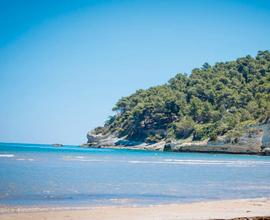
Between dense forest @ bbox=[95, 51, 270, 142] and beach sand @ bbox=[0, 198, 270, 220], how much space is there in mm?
89882

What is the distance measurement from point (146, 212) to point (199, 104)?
421 ft

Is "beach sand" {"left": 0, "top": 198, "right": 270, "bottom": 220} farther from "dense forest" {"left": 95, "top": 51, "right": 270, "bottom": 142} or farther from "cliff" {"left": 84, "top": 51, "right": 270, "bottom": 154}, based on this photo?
"dense forest" {"left": 95, "top": 51, "right": 270, "bottom": 142}

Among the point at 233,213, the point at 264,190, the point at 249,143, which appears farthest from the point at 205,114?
the point at 233,213

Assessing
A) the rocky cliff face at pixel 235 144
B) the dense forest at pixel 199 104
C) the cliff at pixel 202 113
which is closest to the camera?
the rocky cliff face at pixel 235 144

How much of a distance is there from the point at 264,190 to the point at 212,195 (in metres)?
4.54

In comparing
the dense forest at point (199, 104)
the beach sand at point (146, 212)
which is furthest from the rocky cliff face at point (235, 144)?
the beach sand at point (146, 212)

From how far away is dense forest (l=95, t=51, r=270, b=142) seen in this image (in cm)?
12296

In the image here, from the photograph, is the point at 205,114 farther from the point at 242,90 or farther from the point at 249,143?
the point at 249,143

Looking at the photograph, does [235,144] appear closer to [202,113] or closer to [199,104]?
[202,113]

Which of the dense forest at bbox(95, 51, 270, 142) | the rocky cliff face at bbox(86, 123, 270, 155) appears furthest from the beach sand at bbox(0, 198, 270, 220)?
the dense forest at bbox(95, 51, 270, 142)

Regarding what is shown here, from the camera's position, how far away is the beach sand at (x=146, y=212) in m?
14.4

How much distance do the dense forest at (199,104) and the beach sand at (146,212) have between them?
8988 cm

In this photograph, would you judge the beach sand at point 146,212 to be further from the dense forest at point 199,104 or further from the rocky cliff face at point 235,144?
the dense forest at point 199,104

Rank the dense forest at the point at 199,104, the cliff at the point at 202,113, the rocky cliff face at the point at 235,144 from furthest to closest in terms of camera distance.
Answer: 1. the dense forest at the point at 199,104
2. the cliff at the point at 202,113
3. the rocky cliff face at the point at 235,144
